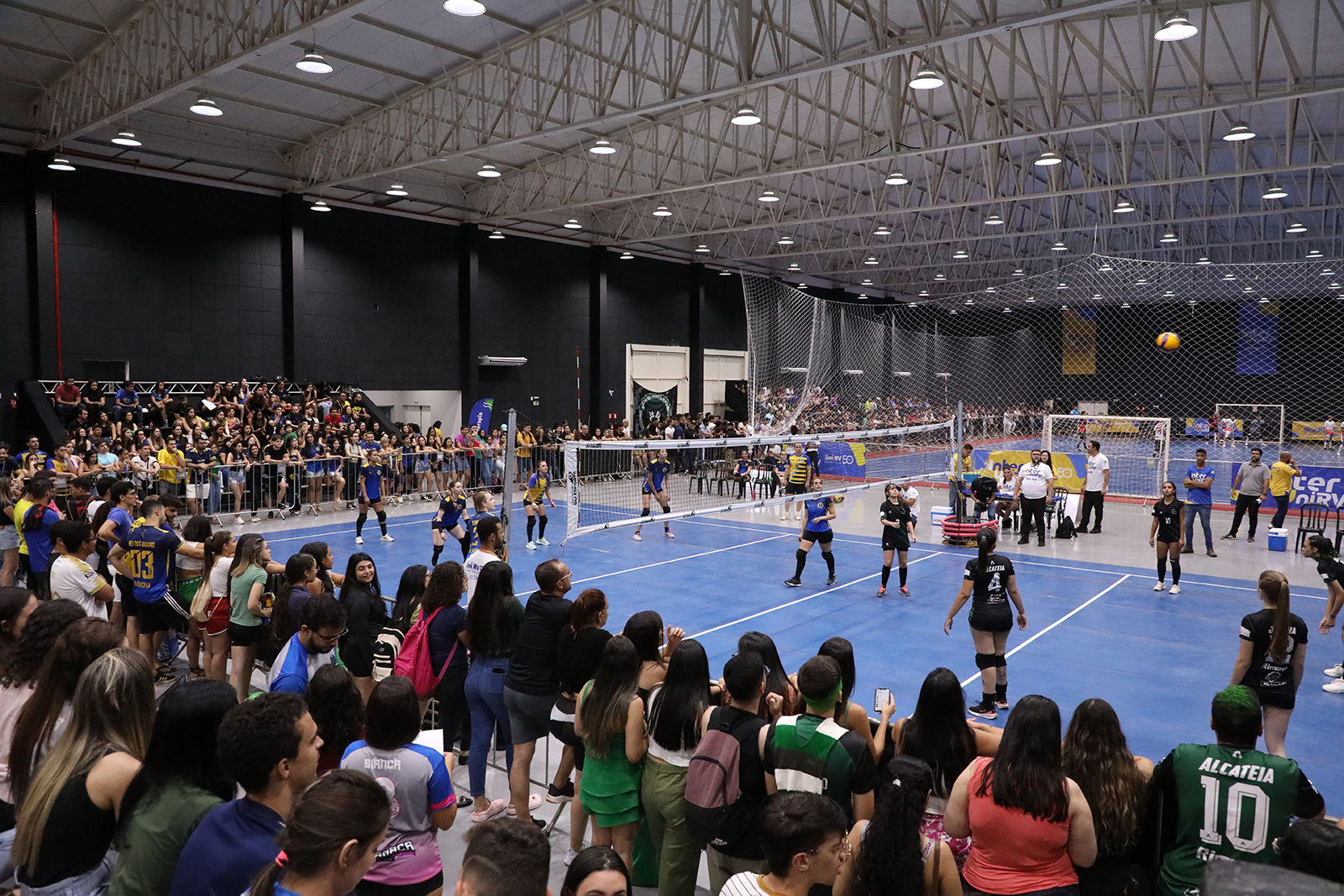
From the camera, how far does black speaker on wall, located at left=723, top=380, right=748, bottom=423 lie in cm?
3575

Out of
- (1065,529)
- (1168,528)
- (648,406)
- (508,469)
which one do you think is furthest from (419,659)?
(648,406)

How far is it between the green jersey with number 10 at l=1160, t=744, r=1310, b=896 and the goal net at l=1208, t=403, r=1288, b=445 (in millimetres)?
36106

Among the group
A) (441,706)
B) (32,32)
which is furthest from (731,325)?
(441,706)

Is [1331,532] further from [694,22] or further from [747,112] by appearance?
[694,22]

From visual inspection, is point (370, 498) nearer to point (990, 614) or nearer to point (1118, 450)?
point (990, 614)

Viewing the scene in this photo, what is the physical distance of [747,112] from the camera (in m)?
13.6

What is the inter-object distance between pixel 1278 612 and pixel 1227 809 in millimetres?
3360

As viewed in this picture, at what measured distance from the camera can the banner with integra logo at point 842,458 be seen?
2872 cm

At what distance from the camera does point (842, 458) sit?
2877 cm

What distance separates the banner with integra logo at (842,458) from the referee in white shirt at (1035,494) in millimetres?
11965

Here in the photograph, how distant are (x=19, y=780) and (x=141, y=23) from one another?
621 inches

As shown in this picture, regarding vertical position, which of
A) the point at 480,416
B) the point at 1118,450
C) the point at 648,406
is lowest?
the point at 1118,450

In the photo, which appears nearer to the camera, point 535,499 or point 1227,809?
point 1227,809

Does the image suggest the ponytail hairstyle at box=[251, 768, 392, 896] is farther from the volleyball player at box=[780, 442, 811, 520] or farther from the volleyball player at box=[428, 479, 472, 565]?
the volleyball player at box=[780, 442, 811, 520]
